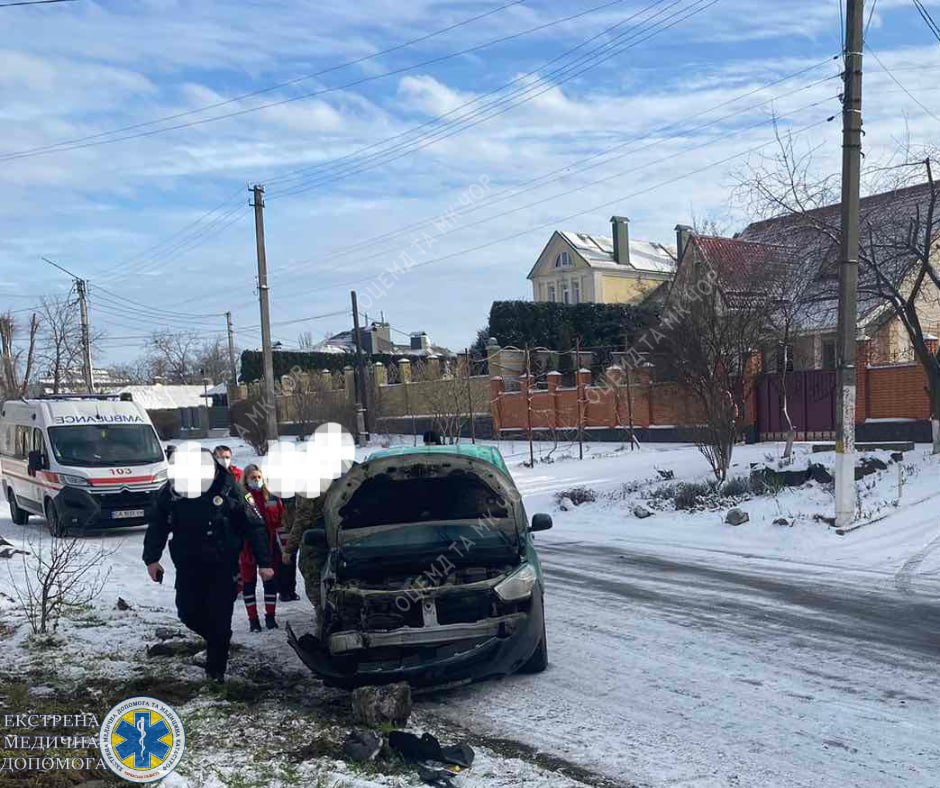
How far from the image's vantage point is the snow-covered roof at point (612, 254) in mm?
56656

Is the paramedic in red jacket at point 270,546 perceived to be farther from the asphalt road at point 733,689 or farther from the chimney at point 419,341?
the chimney at point 419,341

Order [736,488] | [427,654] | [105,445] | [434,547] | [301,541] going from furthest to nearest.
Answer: [105,445]
[736,488]
[301,541]
[434,547]
[427,654]

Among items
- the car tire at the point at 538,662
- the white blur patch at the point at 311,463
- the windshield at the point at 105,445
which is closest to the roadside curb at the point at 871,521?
the car tire at the point at 538,662

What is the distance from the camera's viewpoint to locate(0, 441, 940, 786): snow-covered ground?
449cm

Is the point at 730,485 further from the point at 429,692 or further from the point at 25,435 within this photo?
the point at 25,435

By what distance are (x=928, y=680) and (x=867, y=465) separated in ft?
31.7

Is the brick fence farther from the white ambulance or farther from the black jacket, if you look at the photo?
the black jacket

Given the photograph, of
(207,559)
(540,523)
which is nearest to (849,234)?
(540,523)

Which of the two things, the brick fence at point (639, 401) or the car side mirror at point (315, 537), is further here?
the brick fence at point (639, 401)

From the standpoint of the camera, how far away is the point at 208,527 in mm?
5844

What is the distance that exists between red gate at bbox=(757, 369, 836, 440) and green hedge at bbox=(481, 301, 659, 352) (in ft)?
56.8

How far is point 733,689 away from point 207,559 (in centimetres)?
367

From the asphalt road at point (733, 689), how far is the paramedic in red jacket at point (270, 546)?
250 cm

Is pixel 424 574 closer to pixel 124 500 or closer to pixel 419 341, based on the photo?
pixel 124 500
